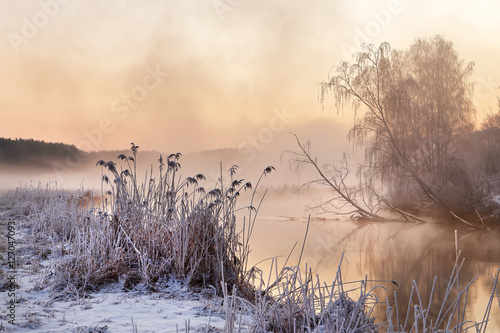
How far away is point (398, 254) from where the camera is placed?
12.1m

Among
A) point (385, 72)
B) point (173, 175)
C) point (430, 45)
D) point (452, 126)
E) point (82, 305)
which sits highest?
point (430, 45)

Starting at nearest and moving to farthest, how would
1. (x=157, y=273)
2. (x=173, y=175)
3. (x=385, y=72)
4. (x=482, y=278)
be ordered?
(x=157, y=273)
(x=173, y=175)
(x=482, y=278)
(x=385, y=72)

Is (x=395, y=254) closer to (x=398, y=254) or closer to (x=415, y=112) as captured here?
(x=398, y=254)

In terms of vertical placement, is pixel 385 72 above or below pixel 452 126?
above

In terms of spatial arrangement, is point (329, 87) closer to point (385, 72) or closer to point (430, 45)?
point (385, 72)

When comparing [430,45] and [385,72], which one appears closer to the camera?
[385,72]

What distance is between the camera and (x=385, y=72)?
17.0 m

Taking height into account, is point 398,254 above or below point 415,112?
below

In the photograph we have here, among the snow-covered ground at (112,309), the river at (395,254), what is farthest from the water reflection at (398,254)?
the snow-covered ground at (112,309)

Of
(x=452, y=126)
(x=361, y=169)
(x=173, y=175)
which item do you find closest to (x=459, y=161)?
(x=452, y=126)

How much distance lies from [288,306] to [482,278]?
8.15 meters

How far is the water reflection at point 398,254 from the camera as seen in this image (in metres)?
8.29

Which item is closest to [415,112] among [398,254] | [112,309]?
[398,254]

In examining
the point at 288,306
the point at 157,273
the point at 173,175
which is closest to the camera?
the point at 288,306
